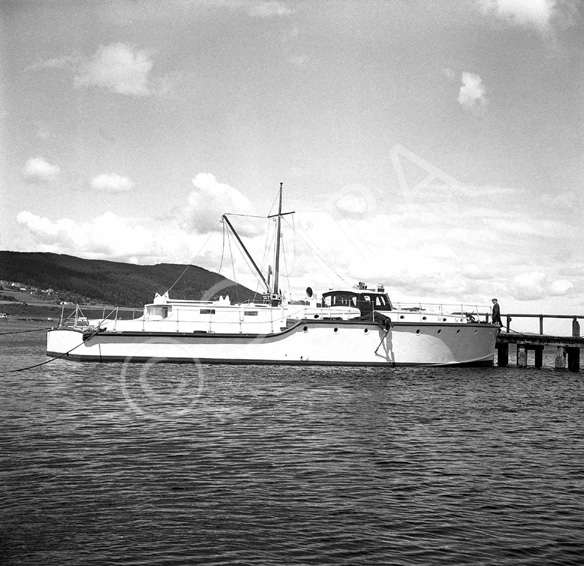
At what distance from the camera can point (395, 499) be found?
41.8 feet

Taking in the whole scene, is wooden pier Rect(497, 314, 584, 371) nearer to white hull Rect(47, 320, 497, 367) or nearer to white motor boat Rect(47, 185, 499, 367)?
white motor boat Rect(47, 185, 499, 367)

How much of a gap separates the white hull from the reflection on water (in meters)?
12.9

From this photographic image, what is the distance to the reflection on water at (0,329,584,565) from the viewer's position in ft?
33.8

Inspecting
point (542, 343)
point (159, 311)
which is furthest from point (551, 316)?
point (159, 311)

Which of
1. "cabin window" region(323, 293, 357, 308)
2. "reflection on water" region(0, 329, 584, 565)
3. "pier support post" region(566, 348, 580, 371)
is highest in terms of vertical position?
"cabin window" region(323, 293, 357, 308)

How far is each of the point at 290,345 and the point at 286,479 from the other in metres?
26.2

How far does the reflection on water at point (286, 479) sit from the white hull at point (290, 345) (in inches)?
507

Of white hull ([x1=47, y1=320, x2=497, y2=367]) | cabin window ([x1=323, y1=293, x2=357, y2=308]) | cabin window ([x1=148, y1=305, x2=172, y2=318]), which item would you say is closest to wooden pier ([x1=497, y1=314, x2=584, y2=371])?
white hull ([x1=47, y1=320, x2=497, y2=367])

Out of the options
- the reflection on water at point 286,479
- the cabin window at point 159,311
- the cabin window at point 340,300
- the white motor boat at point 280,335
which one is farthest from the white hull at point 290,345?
the reflection on water at point 286,479

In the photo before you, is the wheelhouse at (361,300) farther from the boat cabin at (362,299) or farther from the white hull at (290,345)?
the white hull at (290,345)

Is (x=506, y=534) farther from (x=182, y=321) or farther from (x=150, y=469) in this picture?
(x=182, y=321)

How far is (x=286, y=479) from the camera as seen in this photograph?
14.0 meters

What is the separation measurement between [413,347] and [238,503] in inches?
1172

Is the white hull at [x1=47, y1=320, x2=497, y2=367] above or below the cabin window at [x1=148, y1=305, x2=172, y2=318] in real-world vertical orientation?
below
